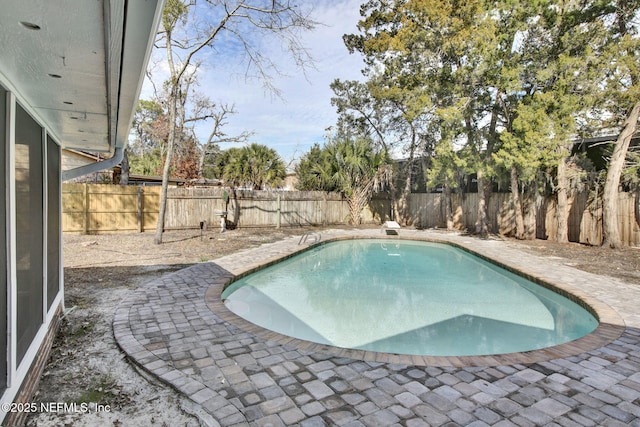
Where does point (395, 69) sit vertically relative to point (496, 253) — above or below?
above

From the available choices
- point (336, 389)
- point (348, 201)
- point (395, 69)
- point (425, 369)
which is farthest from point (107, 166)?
point (348, 201)

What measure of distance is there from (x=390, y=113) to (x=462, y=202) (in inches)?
213

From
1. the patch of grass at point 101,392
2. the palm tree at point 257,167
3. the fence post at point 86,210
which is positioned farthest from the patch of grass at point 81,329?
the palm tree at point 257,167

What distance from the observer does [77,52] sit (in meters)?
1.62

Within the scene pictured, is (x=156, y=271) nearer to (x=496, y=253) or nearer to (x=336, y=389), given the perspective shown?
(x=336, y=389)

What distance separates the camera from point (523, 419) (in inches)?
84.0

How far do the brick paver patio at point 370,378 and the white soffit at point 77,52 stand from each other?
2.07 metres

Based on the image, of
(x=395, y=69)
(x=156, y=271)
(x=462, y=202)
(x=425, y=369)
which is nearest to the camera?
(x=425, y=369)

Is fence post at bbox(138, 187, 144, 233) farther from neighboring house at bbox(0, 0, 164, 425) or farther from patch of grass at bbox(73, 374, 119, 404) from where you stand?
patch of grass at bbox(73, 374, 119, 404)

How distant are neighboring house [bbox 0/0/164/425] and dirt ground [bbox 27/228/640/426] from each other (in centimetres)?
23

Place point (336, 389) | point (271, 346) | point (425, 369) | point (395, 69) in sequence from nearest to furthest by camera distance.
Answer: point (336, 389) → point (425, 369) → point (271, 346) → point (395, 69)

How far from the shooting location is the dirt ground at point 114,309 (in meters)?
2.21

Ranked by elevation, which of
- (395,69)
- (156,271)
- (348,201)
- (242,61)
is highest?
(395,69)

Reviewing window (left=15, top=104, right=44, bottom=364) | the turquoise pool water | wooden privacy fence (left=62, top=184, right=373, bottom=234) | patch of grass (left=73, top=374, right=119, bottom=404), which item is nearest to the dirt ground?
patch of grass (left=73, top=374, right=119, bottom=404)
